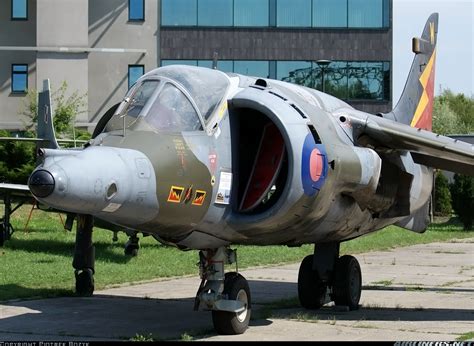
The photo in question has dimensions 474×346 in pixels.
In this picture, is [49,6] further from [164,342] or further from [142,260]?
[164,342]

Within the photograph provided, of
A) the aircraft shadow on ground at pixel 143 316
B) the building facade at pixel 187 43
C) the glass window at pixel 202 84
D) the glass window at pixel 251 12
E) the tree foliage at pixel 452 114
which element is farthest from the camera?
the tree foliage at pixel 452 114

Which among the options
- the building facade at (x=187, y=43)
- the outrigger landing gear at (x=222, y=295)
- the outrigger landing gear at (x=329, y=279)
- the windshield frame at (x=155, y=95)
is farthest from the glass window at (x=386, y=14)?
the windshield frame at (x=155, y=95)

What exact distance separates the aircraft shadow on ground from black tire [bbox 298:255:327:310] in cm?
12

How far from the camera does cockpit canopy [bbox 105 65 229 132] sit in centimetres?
857

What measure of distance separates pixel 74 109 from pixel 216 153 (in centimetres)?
2570

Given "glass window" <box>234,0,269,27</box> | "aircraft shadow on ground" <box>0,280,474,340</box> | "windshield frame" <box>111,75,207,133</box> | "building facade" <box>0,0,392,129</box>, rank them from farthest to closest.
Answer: "glass window" <box>234,0,269,27</box> < "building facade" <box>0,0,392,129</box> < "aircraft shadow on ground" <box>0,280,474,340</box> < "windshield frame" <box>111,75,207,133</box>

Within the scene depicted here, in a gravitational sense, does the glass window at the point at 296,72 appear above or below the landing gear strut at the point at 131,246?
above

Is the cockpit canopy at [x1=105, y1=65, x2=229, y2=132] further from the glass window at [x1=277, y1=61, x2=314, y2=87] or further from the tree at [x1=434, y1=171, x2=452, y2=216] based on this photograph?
the glass window at [x1=277, y1=61, x2=314, y2=87]

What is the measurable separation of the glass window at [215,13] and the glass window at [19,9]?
7.42m

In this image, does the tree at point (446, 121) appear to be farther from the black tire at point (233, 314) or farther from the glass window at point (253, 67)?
the black tire at point (233, 314)

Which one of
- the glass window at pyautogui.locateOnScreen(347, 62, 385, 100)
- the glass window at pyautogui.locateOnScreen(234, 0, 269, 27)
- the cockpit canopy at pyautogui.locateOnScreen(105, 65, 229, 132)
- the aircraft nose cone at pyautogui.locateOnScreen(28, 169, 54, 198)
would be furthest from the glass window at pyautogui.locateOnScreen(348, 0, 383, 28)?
the aircraft nose cone at pyautogui.locateOnScreen(28, 169, 54, 198)

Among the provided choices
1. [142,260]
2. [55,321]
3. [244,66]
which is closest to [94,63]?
[244,66]

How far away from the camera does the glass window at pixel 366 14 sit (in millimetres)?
39312

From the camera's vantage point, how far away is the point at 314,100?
10531 millimetres
